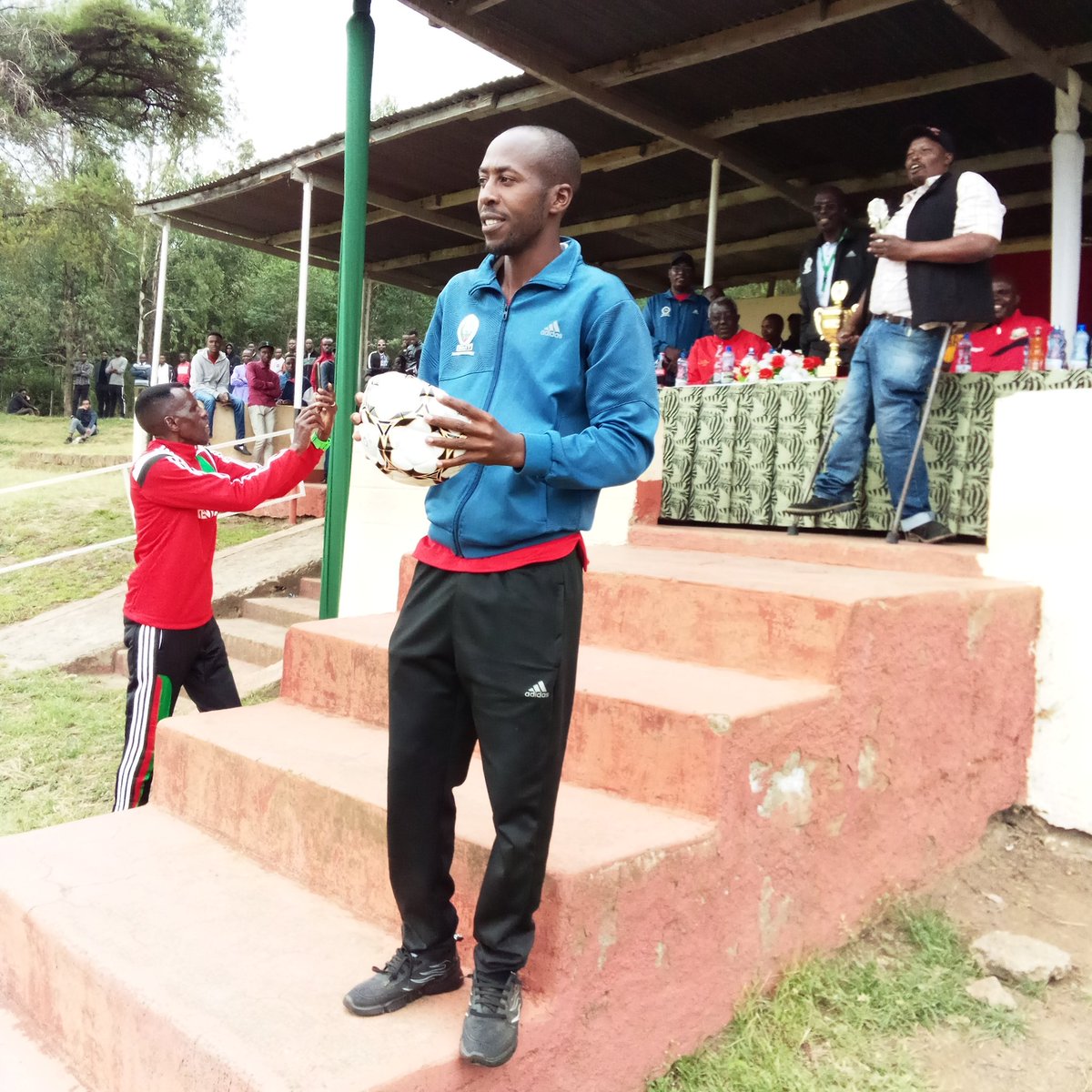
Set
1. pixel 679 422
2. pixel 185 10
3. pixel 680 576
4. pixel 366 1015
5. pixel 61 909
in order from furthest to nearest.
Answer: pixel 185 10 < pixel 679 422 < pixel 680 576 < pixel 61 909 < pixel 366 1015

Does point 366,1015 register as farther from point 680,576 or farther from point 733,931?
point 680,576

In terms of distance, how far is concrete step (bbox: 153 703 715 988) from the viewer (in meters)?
2.30

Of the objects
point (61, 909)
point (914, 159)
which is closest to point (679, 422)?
point (914, 159)

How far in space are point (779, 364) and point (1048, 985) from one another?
3.67 m

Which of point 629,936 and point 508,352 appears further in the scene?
point 629,936

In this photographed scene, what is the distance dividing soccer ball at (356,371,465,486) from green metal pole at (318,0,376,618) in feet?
12.0

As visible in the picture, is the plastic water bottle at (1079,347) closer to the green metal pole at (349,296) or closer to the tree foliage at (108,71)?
the green metal pole at (349,296)

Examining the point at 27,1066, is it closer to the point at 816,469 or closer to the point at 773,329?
the point at 816,469

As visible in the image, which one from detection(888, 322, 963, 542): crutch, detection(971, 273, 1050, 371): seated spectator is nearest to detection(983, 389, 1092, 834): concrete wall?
detection(888, 322, 963, 542): crutch

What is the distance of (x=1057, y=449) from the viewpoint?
12.3 feet

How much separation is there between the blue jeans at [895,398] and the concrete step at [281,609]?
4.26 m

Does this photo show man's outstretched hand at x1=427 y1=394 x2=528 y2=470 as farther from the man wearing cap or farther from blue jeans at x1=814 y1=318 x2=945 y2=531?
the man wearing cap

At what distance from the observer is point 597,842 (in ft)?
8.11

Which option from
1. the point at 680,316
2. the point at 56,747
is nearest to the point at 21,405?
the point at 680,316
